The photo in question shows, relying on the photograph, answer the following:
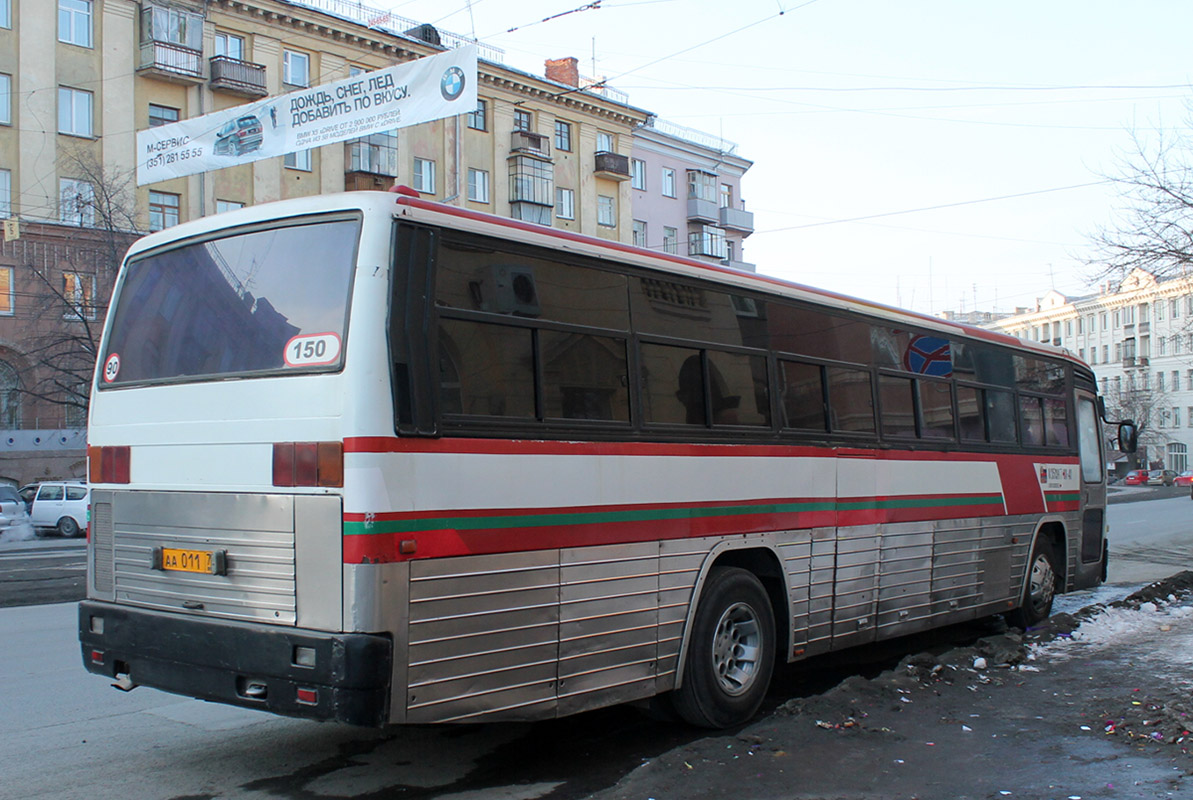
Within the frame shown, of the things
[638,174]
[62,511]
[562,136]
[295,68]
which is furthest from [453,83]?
[638,174]

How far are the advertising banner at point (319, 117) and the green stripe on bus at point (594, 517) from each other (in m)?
11.1

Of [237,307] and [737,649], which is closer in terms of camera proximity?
[237,307]

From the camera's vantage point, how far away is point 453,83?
679 inches

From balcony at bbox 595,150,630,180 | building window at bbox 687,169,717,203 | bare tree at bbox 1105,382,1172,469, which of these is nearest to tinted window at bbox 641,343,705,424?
balcony at bbox 595,150,630,180

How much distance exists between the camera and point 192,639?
5.45 meters

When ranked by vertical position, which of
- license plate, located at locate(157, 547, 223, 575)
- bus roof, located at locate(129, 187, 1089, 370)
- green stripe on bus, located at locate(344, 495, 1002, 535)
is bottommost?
license plate, located at locate(157, 547, 223, 575)

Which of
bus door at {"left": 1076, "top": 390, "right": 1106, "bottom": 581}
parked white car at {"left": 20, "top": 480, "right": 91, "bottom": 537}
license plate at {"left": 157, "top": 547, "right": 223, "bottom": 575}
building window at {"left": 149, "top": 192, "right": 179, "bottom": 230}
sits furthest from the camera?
building window at {"left": 149, "top": 192, "right": 179, "bottom": 230}

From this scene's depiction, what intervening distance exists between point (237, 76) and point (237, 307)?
3472 centimetres

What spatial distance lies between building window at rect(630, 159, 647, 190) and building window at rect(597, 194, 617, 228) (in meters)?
2.89

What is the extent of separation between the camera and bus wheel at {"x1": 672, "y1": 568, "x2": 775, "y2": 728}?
21.9 ft

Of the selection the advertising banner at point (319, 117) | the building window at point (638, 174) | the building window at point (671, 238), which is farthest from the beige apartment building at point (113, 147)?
the building window at point (671, 238)

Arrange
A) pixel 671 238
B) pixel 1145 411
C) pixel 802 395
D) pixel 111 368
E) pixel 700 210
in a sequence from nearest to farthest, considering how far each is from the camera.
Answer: pixel 111 368, pixel 802 395, pixel 671 238, pixel 700 210, pixel 1145 411

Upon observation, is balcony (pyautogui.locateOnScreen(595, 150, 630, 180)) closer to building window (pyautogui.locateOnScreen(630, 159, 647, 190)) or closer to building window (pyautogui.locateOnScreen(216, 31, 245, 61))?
building window (pyautogui.locateOnScreen(630, 159, 647, 190))

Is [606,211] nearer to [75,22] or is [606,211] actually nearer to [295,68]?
[295,68]
